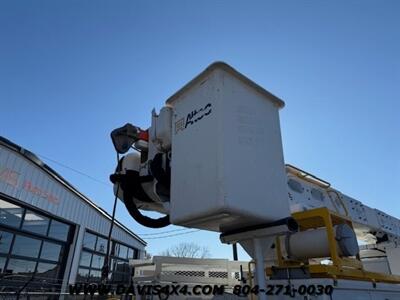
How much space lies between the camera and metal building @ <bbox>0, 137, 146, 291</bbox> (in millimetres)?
7980

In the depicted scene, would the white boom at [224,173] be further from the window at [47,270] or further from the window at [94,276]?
the window at [94,276]

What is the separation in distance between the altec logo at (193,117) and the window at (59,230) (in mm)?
9139

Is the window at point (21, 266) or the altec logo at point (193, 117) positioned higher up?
the altec logo at point (193, 117)

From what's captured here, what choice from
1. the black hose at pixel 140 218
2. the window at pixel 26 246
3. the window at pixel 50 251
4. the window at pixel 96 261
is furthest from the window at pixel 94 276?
the black hose at pixel 140 218

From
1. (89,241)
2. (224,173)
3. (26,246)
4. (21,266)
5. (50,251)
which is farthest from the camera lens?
(89,241)

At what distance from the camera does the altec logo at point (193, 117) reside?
6.70 ft

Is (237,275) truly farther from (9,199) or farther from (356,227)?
(9,199)

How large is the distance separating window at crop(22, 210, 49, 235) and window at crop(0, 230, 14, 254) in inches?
20.1

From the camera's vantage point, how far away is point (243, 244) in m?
2.19

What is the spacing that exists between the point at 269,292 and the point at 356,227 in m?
2.91

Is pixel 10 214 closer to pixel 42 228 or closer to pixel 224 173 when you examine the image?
pixel 42 228

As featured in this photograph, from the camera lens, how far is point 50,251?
9.59m

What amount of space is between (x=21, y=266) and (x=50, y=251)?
1263mm

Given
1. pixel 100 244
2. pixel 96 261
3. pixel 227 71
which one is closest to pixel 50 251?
pixel 96 261
